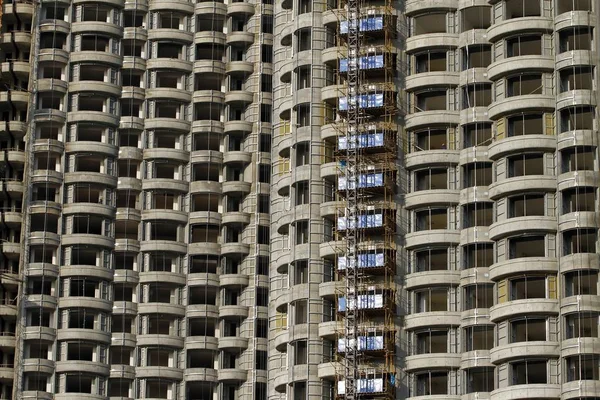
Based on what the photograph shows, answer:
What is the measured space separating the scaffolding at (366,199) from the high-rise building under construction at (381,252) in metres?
0.17

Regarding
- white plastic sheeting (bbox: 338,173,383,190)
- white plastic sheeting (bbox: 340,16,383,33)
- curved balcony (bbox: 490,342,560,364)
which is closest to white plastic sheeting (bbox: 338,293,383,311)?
white plastic sheeting (bbox: 338,173,383,190)

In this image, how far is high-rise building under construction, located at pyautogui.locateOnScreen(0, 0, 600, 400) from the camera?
17438cm

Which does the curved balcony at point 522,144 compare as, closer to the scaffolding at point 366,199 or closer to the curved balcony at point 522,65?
the curved balcony at point 522,65

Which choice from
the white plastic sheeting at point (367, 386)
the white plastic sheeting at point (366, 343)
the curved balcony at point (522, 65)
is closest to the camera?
the white plastic sheeting at point (367, 386)

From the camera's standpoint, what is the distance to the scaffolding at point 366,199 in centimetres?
17838

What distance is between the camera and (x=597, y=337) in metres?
170

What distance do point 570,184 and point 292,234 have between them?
1002 inches

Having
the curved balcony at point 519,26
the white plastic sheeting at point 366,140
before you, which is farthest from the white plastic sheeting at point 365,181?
the curved balcony at point 519,26

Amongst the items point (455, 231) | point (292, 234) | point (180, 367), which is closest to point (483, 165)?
point (455, 231)

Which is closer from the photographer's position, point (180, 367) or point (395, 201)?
point (395, 201)

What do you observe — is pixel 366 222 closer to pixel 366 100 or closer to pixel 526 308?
pixel 366 100

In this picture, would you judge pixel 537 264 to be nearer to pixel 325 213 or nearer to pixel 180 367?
pixel 325 213

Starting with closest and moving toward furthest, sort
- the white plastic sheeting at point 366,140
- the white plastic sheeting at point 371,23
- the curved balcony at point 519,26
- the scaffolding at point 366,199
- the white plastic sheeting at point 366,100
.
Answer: the scaffolding at point 366,199 < the curved balcony at point 519,26 < the white plastic sheeting at point 366,140 < the white plastic sheeting at point 366,100 < the white plastic sheeting at point 371,23

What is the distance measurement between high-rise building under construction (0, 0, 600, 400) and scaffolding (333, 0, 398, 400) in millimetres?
171
